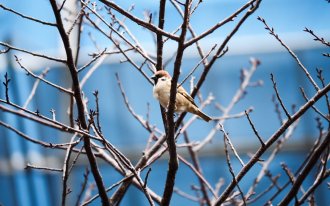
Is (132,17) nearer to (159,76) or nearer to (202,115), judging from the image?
(159,76)

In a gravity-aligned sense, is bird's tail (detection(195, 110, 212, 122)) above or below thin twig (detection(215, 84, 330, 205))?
above

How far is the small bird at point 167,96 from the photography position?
355 centimetres

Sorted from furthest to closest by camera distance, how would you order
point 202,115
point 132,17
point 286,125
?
point 202,115 < point 286,125 < point 132,17

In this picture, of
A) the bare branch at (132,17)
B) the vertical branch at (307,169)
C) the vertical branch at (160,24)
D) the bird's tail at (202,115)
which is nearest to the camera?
the bare branch at (132,17)

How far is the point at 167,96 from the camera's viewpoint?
142 inches

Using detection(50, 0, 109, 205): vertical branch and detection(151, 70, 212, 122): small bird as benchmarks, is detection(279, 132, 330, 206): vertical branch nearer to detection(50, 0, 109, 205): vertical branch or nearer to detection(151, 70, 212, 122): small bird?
detection(50, 0, 109, 205): vertical branch

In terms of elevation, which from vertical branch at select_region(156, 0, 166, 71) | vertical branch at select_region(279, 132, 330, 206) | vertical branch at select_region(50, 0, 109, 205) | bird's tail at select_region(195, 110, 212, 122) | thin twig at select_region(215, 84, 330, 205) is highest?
bird's tail at select_region(195, 110, 212, 122)

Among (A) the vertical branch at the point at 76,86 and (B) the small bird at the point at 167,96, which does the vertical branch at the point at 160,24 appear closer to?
(A) the vertical branch at the point at 76,86

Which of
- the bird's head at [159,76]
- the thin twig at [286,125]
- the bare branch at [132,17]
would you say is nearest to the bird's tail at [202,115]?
the bird's head at [159,76]

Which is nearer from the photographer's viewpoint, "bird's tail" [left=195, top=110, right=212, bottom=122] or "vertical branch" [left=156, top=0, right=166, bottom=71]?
"vertical branch" [left=156, top=0, right=166, bottom=71]

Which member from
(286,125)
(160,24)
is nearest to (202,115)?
(160,24)

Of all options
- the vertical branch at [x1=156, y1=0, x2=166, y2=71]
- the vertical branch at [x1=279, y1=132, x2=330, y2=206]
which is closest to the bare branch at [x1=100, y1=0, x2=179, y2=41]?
the vertical branch at [x1=156, y1=0, x2=166, y2=71]

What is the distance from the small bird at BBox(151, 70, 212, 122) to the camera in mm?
3552

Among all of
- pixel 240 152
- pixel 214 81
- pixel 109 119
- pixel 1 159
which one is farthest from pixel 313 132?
pixel 1 159
